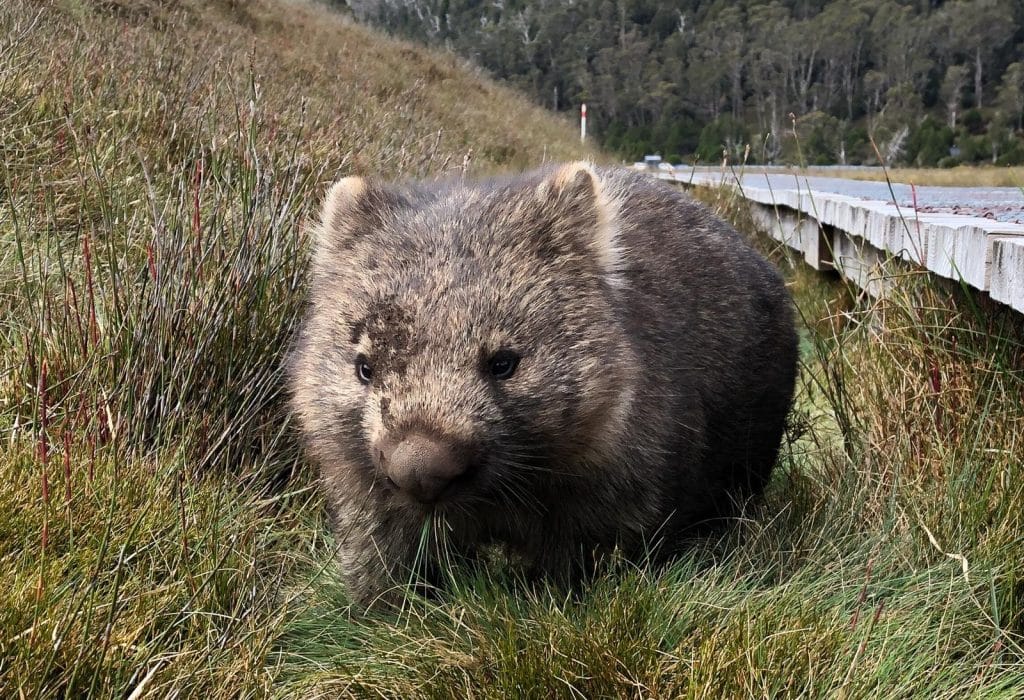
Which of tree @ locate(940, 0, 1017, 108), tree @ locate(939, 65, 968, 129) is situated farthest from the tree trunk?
tree @ locate(939, 65, 968, 129)

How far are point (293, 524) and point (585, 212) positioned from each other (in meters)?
1.31

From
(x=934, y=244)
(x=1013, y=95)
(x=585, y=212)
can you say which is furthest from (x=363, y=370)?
(x=1013, y=95)

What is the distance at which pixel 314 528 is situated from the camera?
3.18 m

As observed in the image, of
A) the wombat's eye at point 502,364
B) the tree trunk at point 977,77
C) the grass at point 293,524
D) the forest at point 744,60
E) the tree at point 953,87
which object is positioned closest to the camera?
the grass at point 293,524

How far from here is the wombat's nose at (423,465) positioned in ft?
7.24

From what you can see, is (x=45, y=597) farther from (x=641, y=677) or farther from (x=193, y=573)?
(x=641, y=677)

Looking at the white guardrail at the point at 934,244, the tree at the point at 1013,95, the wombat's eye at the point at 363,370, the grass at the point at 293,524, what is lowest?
the grass at the point at 293,524

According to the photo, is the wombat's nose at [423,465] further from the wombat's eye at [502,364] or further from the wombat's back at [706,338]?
the wombat's back at [706,338]

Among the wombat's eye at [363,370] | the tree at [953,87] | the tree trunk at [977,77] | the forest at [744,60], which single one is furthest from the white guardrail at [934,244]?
the tree trunk at [977,77]

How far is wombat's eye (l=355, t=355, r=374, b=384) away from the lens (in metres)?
2.56

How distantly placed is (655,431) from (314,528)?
1079 mm

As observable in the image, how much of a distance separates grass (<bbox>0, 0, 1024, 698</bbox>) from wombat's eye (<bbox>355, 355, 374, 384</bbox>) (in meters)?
0.51

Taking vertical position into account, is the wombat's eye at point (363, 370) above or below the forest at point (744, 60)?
below

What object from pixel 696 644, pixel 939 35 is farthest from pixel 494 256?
pixel 939 35
